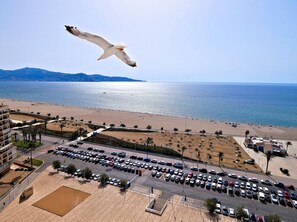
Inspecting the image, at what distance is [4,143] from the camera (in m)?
34.9

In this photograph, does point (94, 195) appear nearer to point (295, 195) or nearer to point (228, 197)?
point (228, 197)

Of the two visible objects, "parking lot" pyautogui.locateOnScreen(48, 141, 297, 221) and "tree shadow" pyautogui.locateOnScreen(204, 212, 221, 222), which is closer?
"tree shadow" pyautogui.locateOnScreen(204, 212, 221, 222)

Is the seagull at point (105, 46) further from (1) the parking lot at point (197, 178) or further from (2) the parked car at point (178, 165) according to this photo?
(2) the parked car at point (178, 165)

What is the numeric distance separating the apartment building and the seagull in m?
34.6

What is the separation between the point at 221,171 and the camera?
125 feet

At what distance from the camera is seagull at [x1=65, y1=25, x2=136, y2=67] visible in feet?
16.4

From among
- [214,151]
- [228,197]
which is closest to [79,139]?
[214,151]

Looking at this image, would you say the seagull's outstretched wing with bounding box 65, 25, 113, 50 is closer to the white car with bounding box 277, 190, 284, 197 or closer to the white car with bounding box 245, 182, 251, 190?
the white car with bounding box 245, 182, 251, 190

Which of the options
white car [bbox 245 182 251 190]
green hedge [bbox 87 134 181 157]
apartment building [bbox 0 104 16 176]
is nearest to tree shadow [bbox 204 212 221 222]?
white car [bbox 245 182 251 190]

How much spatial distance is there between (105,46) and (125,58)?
23.5 inches

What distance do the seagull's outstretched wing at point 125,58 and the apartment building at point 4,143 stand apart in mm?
34621

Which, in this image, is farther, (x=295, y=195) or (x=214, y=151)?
(x=214, y=151)

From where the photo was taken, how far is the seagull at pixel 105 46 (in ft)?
16.4

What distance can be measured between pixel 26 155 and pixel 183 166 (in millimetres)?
28181
